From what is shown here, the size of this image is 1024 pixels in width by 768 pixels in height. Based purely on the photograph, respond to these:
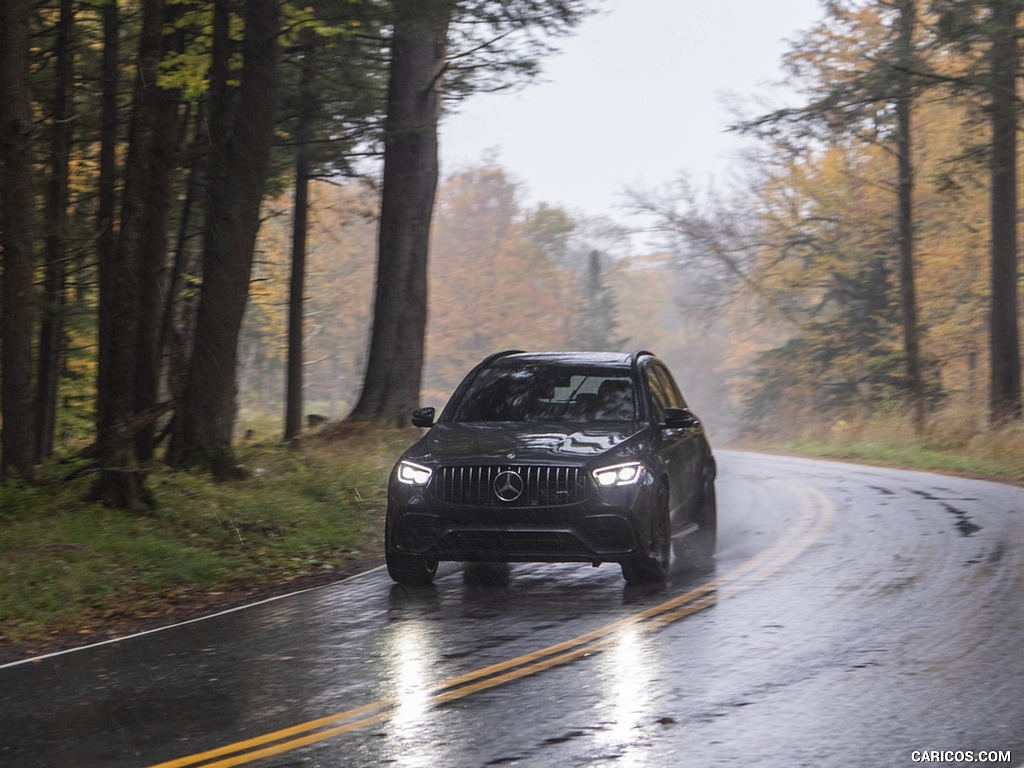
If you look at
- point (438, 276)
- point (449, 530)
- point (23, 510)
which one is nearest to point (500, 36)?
point (23, 510)

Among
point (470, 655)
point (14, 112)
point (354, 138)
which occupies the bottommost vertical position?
point (470, 655)

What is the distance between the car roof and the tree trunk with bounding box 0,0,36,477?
19.9ft

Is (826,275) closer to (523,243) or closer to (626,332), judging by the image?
(523,243)

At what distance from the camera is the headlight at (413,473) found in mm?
9781

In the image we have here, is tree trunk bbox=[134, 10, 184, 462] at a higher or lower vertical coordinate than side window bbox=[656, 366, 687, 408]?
higher

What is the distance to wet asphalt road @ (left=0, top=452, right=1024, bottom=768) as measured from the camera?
18.8 ft

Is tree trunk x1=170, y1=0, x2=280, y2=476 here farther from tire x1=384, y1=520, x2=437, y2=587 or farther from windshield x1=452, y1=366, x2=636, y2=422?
tire x1=384, y1=520, x2=437, y2=587

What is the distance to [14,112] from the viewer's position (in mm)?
13898

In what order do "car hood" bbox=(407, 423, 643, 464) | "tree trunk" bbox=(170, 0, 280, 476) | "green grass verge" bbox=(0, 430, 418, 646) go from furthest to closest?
"tree trunk" bbox=(170, 0, 280, 476)
"green grass verge" bbox=(0, 430, 418, 646)
"car hood" bbox=(407, 423, 643, 464)

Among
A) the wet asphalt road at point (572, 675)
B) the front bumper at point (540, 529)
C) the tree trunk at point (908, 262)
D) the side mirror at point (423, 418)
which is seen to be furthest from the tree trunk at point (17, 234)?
the tree trunk at point (908, 262)

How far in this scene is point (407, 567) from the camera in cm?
1021

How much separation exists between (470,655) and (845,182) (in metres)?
38.2

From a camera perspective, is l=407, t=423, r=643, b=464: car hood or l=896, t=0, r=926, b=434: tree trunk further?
l=896, t=0, r=926, b=434: tree trunk

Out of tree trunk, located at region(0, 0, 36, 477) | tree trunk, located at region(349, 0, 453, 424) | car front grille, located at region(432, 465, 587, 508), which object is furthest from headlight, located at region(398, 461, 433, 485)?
tree trunk, located at region(349, 0, 453, 424)
